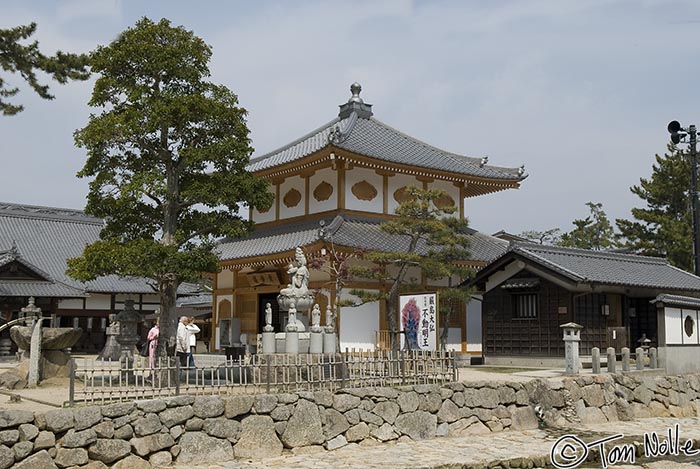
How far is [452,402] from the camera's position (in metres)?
15.3

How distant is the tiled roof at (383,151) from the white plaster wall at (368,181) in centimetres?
94

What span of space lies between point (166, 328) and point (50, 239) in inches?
1007

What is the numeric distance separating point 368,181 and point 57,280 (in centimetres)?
1716

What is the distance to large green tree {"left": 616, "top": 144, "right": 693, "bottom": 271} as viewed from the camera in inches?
1400

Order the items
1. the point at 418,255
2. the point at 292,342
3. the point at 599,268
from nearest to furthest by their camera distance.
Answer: the point at 292,342 → the point at 418,255 → the point at 599,268

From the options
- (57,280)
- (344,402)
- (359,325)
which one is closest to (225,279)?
(359,325)

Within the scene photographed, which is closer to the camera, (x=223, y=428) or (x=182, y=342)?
(x=223, y=428)

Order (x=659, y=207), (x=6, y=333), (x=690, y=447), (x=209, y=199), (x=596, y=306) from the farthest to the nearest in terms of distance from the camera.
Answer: (x=659, y=207) → (x=6, y=333) → (x=596, y=306) → (x=209, y=199) → (x=690, y=447)

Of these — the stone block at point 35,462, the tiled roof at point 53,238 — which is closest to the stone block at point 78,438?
the stone block at point 35,462

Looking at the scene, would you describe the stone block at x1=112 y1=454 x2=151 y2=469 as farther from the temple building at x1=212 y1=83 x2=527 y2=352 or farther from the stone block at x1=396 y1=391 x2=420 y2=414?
the temple building at x1=212 y1=83 x2=527 y2=352

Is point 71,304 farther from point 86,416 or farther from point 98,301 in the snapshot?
point 86,416

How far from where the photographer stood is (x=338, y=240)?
2333 cm

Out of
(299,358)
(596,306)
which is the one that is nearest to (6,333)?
(299,358)

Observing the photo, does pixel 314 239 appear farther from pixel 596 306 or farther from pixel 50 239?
pixel 50 239
